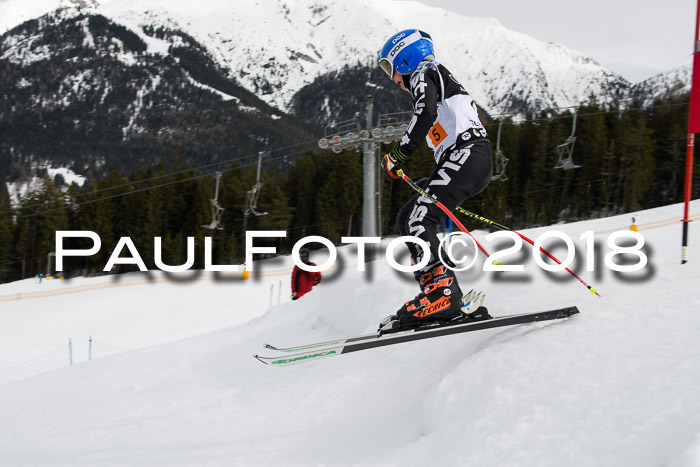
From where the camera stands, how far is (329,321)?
275 inches

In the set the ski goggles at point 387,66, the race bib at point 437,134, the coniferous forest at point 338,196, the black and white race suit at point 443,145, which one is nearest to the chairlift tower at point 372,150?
the ski goggles at point 387,66

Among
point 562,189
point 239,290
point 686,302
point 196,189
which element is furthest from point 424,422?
point 196,189

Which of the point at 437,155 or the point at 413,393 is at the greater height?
the point at 437,155

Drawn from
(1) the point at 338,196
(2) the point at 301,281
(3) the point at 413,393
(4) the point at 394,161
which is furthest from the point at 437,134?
(1) the point at 338,196

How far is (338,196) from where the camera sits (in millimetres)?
62875

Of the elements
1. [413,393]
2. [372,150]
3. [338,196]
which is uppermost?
[338,196]

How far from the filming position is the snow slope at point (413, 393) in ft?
8.39

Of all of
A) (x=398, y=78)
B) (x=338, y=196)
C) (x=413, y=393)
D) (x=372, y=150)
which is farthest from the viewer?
(x=338, y=196)

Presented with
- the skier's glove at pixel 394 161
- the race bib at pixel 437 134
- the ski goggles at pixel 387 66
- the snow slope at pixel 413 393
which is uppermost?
the ski goggles at pixel 387 66

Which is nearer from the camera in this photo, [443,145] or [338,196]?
[443,145]

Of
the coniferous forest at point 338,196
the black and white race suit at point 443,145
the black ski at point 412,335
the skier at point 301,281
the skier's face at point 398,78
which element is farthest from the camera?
the coniferous forest at point 338,196

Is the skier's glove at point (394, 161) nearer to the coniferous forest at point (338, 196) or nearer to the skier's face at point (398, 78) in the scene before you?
the skier's face at point (398, 78)

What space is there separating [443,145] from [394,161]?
0.41m

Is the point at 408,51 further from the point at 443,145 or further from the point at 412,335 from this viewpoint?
the point at 412,335
